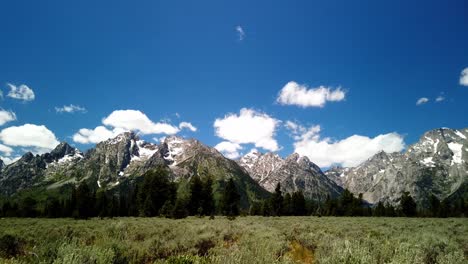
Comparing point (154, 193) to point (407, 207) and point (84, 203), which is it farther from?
point (407, 207)

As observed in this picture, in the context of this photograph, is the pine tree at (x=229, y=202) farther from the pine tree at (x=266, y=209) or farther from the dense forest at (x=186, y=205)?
the pine tree at (x=266, y=209)

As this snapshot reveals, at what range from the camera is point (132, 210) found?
8694 cm

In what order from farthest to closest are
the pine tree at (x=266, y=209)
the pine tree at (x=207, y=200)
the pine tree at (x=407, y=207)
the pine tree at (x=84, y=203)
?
the pine tree at (x=407, y=207) < the pine tree at (x=266, y=209) < the pine tree at (x=84, y=203) < the pine tree at (x=207, y=200)

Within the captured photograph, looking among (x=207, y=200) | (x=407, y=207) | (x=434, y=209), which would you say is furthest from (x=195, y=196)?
(x=434, y=209)

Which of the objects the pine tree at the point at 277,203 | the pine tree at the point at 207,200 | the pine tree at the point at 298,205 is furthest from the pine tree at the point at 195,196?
the pine tree at the point at 298,205

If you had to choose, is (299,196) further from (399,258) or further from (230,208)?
(399,258)

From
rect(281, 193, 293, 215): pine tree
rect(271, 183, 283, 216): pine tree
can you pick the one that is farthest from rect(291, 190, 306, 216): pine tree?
rect(271, 183, 283, 216): pine tree

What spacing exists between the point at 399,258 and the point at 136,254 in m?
7.88

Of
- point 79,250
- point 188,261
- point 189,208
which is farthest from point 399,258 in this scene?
point 189,208

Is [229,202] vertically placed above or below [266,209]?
above

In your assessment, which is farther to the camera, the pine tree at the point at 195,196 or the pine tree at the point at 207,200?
the pine tree at the point at 207,200

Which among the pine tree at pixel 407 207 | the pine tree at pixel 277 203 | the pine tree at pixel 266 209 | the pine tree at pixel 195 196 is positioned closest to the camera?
the pine tree at pixel 195 196

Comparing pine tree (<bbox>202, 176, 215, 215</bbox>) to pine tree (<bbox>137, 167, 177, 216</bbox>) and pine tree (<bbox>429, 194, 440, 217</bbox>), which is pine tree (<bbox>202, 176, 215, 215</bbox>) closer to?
pine tree (<bbox>137, 167, 177, 216</bbox>)

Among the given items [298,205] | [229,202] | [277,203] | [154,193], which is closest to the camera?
[154,193]
